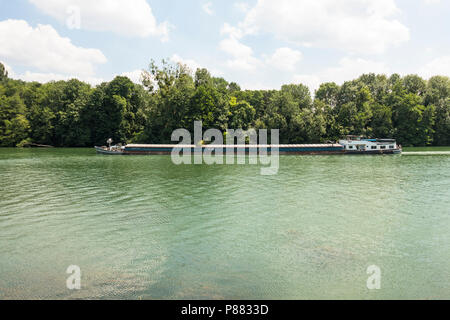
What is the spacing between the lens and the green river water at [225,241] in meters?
10.6

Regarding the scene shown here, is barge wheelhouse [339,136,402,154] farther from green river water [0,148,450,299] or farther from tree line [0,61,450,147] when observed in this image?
green river water [0,148,450,299]

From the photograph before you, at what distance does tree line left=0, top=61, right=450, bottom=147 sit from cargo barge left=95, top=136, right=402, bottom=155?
12.1m

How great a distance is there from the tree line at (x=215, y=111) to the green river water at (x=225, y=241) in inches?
2212

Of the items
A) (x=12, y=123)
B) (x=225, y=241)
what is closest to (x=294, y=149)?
(x=225, y=241)

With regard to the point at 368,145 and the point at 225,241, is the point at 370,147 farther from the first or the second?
the point at 225,241

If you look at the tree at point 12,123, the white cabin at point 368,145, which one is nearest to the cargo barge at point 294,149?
the white cabin at point 368,145

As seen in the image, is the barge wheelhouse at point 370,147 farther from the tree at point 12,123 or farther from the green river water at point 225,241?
the tree at point 12,123

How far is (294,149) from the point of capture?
69.1m

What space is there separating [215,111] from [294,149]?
2317 centimetres

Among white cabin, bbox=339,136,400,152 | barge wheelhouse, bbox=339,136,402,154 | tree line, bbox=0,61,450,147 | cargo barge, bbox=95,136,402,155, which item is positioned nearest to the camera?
barge wheelhouse, bbox=339,136,402,154

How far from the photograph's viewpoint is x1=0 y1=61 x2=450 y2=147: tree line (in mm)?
83125

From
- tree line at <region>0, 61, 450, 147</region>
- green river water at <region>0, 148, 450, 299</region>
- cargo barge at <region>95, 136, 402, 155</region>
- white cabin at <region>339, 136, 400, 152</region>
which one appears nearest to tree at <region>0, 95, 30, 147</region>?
tree line at <region>0, 61, 450, 147</region>
